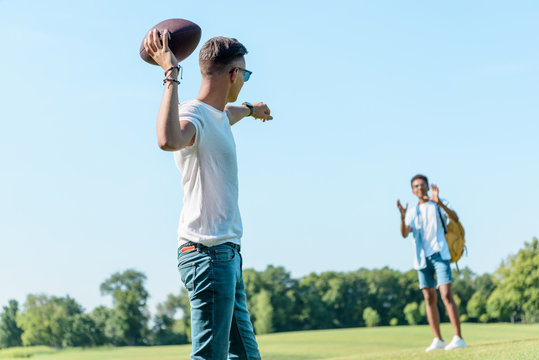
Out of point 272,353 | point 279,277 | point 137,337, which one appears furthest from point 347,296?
Result: point 272,353

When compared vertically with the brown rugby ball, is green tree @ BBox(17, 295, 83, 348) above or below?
below

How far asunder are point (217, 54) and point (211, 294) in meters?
1.43

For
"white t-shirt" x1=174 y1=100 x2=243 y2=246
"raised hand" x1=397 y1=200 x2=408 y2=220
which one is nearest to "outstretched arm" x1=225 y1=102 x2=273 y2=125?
"white t-shirt" x1=174 y1=100 x2=243 y2=246

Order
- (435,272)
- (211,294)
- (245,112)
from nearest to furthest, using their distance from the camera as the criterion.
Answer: (211,294) < (245,112) < (435,272)

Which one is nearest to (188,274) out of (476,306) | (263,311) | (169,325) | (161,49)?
(161,49)

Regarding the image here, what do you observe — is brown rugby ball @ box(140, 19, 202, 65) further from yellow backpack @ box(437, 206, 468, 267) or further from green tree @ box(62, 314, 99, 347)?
green tree @ box(62, 314, 99, 347)

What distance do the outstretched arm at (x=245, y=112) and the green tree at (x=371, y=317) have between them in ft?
202

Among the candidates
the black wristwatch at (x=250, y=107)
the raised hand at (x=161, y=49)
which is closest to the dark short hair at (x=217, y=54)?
the raised hand at (x=161, y=49)

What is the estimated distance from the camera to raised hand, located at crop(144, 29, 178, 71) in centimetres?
335

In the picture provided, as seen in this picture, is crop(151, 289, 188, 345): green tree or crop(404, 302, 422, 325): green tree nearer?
crop(151, 289, 188, 345): green tree

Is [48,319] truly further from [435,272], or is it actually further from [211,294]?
[211,294]

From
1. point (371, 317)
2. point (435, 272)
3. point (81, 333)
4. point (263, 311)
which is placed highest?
point (435, 272)

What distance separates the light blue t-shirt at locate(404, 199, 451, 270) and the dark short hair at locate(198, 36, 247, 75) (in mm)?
7411

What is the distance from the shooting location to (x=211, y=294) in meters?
3.29
